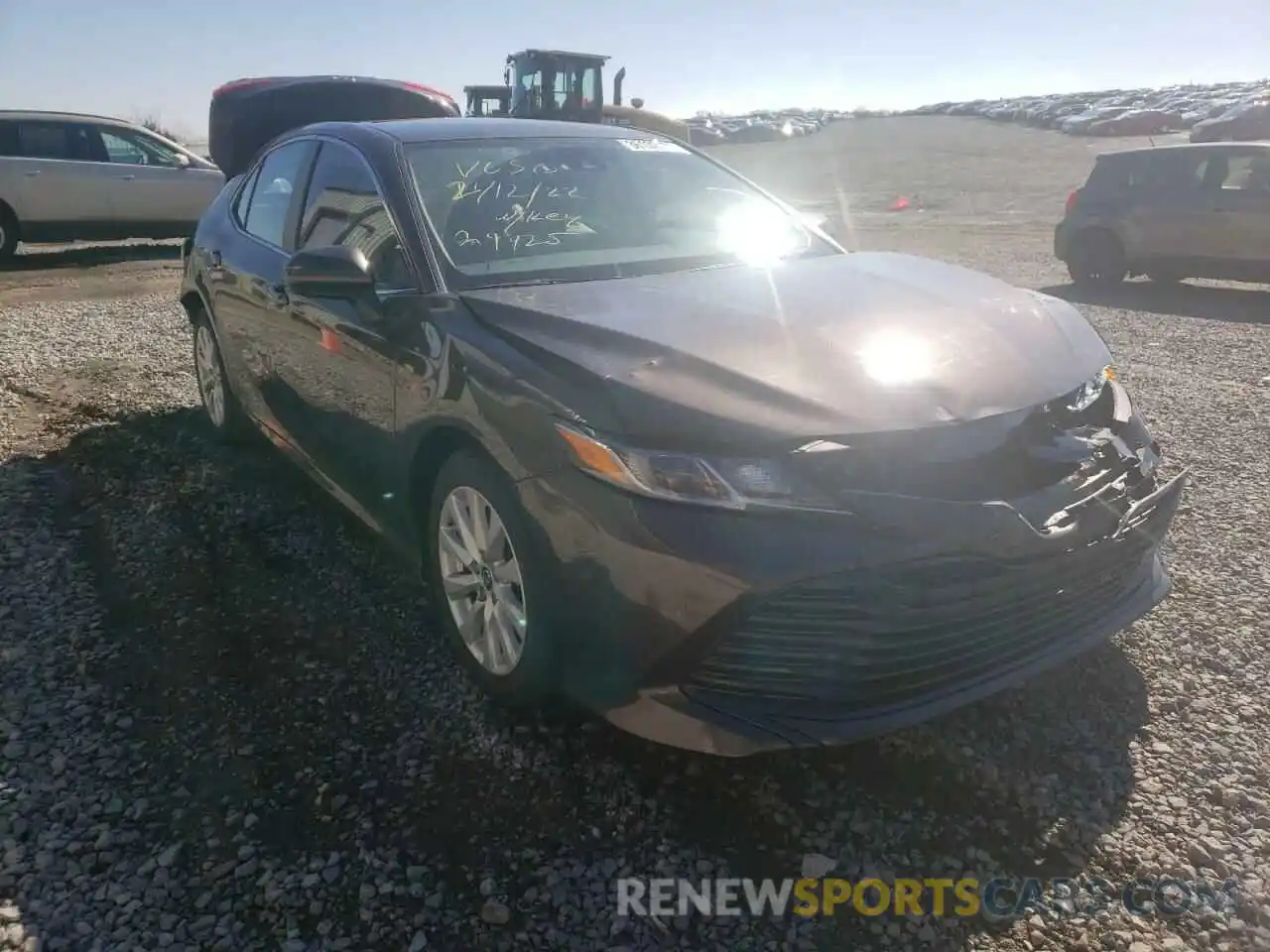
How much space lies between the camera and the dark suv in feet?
34.1

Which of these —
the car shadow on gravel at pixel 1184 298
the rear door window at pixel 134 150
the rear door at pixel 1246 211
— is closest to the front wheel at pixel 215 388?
the car shadow on gravel at pixel 1184 298

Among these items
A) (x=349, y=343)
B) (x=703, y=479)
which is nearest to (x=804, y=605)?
(x=703, y=479)

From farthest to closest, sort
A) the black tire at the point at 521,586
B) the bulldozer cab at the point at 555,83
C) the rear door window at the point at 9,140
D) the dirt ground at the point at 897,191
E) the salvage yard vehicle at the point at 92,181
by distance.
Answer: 1. the bulldozer cab at the point at 555,83
2. the salvage yard vehicle at the point at 92,181
3. the rear door window at the point at 9,140
4. the dirt ground at the point at 897,191
5. the black tire at the point at 521,586

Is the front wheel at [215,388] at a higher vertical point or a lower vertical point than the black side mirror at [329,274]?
lower

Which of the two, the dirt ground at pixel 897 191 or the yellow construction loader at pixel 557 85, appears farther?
the yellow construction loader at pixel 557 85

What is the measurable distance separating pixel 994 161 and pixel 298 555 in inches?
1301

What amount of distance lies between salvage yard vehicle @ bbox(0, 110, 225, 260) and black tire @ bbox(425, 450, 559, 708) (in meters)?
12.2

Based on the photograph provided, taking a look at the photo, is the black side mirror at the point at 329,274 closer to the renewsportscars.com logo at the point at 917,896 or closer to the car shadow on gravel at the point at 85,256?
the renewsportscars.com logo at the point at 917,896

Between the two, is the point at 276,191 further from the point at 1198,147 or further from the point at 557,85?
the point at 557,85

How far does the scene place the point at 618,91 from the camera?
18531mm

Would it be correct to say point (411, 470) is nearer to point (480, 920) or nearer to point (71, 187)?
point (480, 920)

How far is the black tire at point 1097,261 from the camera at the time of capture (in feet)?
36.9

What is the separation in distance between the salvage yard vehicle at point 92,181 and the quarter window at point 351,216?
1071 cm

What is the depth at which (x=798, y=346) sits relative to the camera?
272 centimetres
